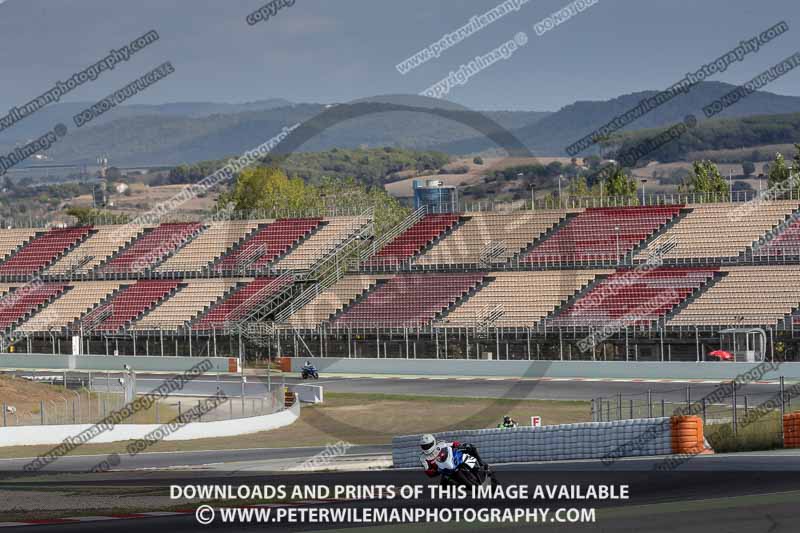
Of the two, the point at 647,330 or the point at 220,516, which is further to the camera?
the point at 647,330

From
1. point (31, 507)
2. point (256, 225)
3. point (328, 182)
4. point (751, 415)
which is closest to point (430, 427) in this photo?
point (751, 415)

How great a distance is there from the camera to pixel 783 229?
58.3 m

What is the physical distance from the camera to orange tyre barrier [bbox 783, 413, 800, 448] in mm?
25688

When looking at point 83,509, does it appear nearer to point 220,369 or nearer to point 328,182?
point 220,369

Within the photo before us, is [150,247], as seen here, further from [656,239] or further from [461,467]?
[461,467]

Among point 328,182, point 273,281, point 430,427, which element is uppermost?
point 328,182

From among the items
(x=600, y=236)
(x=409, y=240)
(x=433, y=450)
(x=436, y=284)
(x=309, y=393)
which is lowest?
(x=309, y=393)

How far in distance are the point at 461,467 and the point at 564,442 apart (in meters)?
8.34

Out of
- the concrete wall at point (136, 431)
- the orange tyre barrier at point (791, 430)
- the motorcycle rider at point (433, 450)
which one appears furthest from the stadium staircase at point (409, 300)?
the motorcycle rider at point (433, 450)

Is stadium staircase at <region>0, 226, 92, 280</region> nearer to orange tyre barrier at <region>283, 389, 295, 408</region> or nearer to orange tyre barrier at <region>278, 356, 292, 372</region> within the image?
orange tyre barrier at <region>278, 356, 292, 372</region>

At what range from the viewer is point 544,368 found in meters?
54.4

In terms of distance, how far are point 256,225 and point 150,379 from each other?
17363 mm

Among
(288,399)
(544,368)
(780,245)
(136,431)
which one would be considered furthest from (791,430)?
(780,245)

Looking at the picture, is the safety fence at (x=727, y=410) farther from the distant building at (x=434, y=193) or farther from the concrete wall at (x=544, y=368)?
the distant building at (x=434, y=193)
